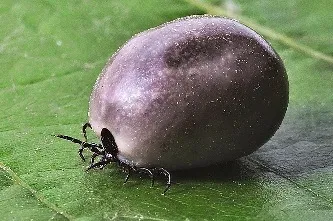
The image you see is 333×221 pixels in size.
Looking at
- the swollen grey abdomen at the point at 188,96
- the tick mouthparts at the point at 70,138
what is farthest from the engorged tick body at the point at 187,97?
the tick mouthparts at the point at 70,138

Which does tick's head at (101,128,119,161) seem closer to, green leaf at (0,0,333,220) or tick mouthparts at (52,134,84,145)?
green leaf at (0,0,333,220)

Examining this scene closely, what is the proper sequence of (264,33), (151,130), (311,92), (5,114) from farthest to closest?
(264,33) < (311,92) < (5,114) < (151,130)

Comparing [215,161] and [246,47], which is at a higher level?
[246,47]

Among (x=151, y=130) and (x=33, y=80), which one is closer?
(x=151, y=130)

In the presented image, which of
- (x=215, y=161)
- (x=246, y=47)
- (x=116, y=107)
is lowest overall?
(x=215, y=161)

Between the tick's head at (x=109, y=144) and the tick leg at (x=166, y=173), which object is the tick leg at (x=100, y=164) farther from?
the tick leg at (x=166, y=173)

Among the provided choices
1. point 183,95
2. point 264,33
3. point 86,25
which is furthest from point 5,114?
point 264,33

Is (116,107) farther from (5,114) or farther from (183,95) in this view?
(5,114)

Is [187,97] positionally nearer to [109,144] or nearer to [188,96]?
[188,96]
